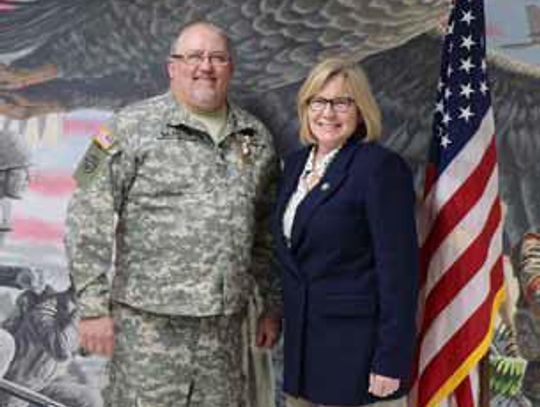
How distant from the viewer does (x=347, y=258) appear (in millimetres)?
2070

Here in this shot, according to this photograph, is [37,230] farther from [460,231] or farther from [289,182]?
[460,231]

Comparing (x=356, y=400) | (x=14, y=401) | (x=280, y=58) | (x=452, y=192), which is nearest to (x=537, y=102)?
(x=452, y=192)

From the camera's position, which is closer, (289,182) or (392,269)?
(392,269)

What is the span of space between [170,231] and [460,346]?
90cm

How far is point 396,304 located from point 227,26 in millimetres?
1244

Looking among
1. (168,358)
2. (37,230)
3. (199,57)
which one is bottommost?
(168,358)

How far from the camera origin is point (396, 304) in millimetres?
2014

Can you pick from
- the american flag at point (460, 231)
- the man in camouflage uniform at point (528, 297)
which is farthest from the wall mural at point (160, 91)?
the american flag at point (460, 231)

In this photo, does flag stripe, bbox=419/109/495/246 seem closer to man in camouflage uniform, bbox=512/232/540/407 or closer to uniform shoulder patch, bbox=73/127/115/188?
man in camouflage uniform, bbox=512/232/540/407

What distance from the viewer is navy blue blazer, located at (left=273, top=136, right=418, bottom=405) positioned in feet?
6.62

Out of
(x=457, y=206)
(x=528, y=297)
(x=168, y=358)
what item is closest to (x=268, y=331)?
(x=168, y=358)

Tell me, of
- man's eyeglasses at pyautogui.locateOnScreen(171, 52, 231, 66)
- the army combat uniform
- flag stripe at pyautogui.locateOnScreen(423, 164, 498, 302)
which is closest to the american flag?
flag stripe at pyautogui.locateOnScreen(423, 164, 498, 302)

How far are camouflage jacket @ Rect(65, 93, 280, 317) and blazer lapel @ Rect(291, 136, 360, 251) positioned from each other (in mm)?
244

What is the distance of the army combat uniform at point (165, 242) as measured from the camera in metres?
2.27
